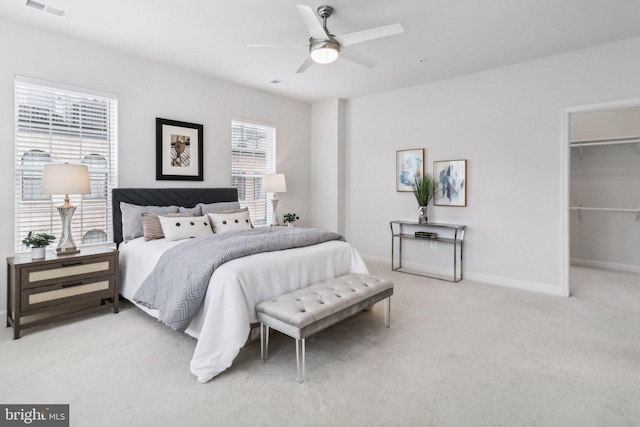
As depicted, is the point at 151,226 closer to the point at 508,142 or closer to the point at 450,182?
the point at 450,182

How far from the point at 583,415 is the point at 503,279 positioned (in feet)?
9.16

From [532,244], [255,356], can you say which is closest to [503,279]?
[532,244]

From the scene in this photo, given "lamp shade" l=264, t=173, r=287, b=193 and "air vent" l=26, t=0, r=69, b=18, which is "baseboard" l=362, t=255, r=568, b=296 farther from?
"air vent" l=26, t=0, r=69, b=18

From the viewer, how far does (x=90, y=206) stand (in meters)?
3.75

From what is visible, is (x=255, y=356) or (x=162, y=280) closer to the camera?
(x=255, y=356)

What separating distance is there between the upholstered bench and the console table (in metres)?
2.15

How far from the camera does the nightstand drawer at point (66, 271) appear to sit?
2871mm

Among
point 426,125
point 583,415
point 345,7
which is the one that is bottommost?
point 583,415

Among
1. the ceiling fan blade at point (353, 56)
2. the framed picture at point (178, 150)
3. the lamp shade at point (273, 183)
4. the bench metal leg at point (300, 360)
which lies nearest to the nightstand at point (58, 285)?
the framed picture at point (178, 150)

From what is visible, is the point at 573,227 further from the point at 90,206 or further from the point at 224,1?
the point at 90,206

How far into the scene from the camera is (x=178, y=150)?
4.45 m

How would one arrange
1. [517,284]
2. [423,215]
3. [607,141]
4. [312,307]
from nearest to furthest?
[312,307], [517,284], [423,215], [607,141]

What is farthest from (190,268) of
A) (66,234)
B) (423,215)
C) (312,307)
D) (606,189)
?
(606,189)

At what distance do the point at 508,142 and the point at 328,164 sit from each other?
2861 mm
